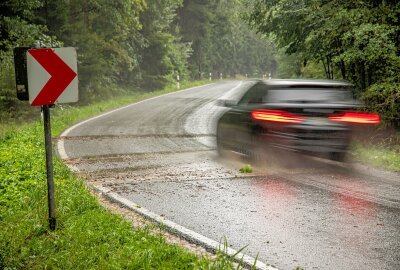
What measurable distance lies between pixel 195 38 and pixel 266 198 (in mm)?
42879

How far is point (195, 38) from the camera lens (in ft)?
157

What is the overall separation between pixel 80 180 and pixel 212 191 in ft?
7.03

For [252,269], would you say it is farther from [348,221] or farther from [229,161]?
[229,161]

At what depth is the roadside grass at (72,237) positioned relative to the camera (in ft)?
14.1

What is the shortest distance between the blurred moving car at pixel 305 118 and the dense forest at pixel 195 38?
10.3ft

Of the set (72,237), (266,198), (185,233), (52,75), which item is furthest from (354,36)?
(72,237)

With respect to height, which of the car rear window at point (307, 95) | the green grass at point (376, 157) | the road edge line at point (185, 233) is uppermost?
the car rear window at point (307, 95)

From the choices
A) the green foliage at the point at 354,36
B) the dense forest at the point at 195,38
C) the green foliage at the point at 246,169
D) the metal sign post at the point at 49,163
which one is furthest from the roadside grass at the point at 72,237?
the green foliage at the point at 354,36

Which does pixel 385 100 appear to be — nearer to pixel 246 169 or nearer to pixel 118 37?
pixel 246 169

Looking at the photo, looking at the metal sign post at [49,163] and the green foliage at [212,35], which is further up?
the green foliage at [212,35]

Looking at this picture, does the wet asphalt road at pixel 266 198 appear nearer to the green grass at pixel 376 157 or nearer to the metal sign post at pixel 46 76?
the green grass at pixel 376 157

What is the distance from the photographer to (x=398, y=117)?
39.6 ft

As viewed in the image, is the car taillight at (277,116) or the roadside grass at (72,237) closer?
the roadside grass at (72,237)

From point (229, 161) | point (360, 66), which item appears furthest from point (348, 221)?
point (360, 66)
